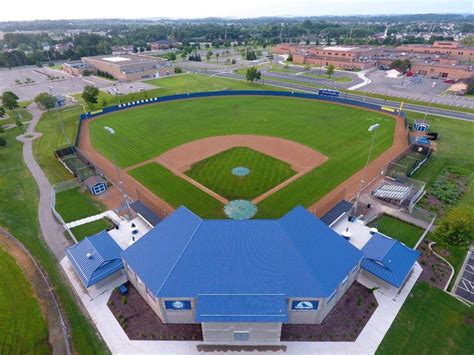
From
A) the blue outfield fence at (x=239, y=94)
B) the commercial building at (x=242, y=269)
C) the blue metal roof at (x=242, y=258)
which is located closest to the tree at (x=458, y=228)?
the commercial building at (x=242, y=269)

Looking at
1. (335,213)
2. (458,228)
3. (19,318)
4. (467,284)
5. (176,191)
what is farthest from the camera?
(176,191)

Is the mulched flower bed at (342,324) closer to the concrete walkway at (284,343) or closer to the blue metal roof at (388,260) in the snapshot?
the concrete walkway at (284,343)

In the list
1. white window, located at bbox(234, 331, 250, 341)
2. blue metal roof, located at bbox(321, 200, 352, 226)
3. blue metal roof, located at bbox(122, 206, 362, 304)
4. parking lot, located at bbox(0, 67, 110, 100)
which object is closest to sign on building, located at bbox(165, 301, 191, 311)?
blue metal roof, located at bbox(122, 206, 362, 304)

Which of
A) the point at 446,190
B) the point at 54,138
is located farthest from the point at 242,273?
the point at 54,138

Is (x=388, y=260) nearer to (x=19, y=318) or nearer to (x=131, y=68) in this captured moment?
(x=19, y=318)

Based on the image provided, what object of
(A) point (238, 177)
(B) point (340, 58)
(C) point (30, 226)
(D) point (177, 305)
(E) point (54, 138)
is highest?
(B) point (340, 58)
